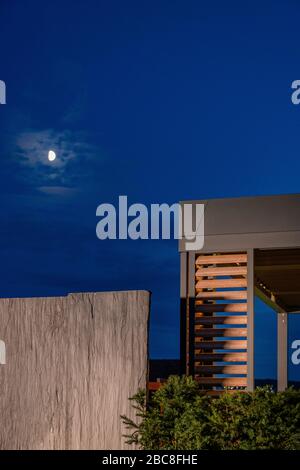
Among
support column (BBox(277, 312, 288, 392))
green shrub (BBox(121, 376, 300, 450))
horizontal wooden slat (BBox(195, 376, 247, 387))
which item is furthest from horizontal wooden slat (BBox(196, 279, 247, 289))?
support column (BBox(277, 312, 288, 392))

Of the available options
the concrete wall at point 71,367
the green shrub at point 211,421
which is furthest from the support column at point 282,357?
the concrete wall at point 71,367

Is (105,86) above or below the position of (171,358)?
above

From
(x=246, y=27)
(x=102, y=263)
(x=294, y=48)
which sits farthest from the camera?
(x=246, y=27)

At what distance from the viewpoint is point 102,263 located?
865 inches

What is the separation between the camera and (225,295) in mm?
9344

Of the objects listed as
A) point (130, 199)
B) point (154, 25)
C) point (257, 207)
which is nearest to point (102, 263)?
point (154, 25)

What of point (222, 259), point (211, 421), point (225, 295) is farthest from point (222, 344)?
point (211, 421)

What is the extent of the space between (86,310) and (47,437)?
1174 millimetres

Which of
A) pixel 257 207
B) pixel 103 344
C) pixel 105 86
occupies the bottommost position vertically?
pixel 103 344

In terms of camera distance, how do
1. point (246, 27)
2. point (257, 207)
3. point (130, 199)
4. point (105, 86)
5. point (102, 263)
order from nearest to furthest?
point (257, 207), point (130, 199), point (105, 86), point (102, 263), point (246, 27)

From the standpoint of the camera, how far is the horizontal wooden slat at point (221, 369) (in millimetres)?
9062

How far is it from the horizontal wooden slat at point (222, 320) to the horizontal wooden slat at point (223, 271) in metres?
0.50

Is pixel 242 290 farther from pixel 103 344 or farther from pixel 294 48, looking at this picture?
pixel 294 48

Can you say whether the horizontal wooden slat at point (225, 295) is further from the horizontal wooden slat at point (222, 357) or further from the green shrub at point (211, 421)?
the green shrub at point (211, 421)
